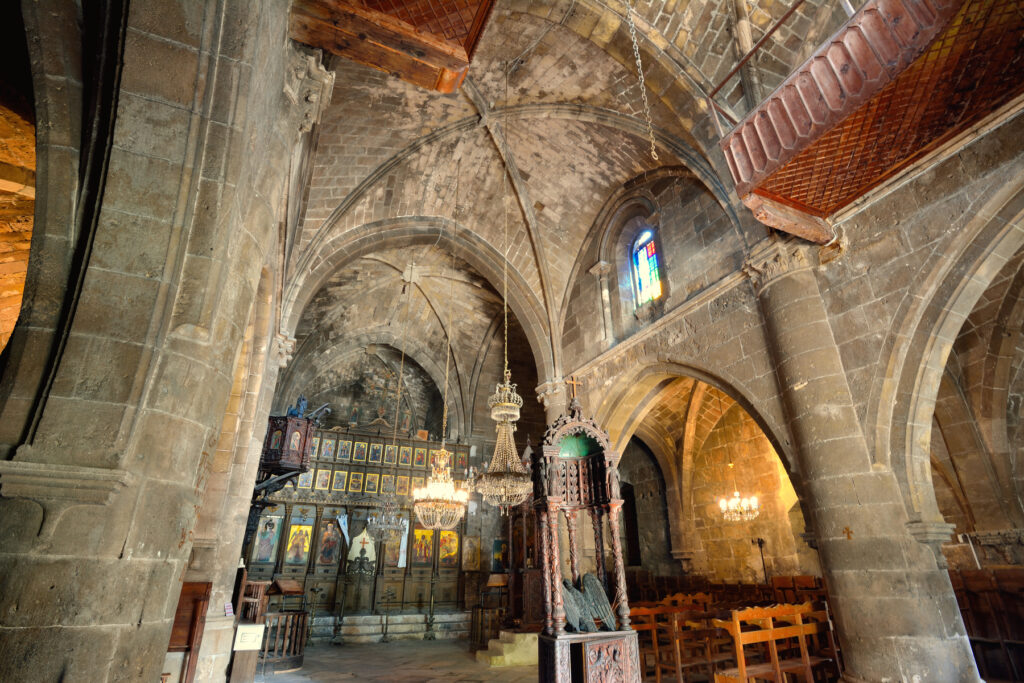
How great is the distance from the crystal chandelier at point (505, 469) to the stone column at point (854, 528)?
4.31 meters

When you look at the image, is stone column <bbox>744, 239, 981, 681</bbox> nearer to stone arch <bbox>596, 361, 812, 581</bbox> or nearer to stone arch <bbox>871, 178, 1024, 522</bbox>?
stone arch <bbox>871, 178, 1024, 522</bbox>

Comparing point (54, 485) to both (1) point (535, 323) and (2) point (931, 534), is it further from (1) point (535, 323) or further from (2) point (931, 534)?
(1) point (535, 323)

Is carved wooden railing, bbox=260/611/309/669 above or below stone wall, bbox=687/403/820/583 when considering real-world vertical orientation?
below

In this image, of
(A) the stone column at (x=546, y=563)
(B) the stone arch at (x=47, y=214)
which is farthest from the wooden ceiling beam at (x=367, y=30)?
(A) the stone column at (x=546, y=563)

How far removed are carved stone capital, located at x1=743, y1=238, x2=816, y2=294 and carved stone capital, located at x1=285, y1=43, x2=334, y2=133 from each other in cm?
548

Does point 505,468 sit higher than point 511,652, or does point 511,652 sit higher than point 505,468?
point 505,468

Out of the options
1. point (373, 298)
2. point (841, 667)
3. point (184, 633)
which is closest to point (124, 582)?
point (184, 633)

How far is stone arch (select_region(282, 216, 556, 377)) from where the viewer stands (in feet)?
32.1

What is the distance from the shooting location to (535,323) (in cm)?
1172

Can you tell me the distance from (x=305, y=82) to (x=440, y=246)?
7805 millimetres

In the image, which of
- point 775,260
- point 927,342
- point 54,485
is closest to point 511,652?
point 775,260

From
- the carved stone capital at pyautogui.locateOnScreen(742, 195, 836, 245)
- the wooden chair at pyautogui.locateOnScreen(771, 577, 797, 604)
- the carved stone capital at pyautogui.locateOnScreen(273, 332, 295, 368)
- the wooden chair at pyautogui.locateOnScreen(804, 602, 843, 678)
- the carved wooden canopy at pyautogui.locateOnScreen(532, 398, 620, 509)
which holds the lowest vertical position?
the wooden chair at pyautogui.locateOnScreen(804, 602, 843, 678)

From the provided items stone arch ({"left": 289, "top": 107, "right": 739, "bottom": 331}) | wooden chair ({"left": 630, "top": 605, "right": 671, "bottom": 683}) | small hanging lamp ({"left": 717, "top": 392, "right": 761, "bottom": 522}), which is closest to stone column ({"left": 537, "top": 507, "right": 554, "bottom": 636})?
wooden chair ({"left": 630, "top": 605, "right": 671, "bottom": 683})

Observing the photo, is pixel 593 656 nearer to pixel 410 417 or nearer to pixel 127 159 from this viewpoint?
pixel 127 159
